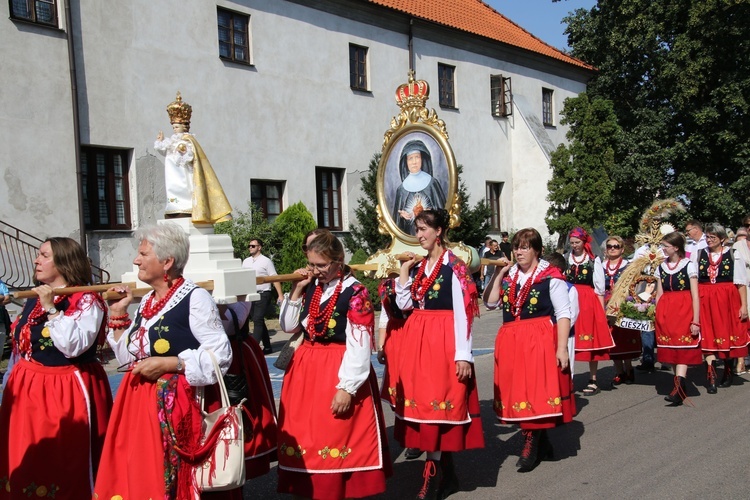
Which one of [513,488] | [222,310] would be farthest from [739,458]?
[222,310]

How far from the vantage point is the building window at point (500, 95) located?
25234mm

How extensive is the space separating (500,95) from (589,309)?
17493mm

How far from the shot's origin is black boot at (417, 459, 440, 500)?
5312mm

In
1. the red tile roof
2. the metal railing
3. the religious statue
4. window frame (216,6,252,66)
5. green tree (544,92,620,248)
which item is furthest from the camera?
green tree (544,92,620,248)

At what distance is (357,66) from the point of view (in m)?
20.5

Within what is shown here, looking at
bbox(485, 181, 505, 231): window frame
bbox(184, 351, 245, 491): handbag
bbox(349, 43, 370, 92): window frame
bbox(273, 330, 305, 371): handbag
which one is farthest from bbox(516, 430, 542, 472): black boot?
bbox(485, 181, 505, 231): window frame

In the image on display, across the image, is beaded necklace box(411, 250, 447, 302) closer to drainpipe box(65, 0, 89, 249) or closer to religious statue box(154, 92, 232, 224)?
religious statue box(154, 92, 232, 224)

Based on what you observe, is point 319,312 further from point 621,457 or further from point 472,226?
point 472,226

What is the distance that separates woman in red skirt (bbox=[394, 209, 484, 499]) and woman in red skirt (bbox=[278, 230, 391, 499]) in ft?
2.15

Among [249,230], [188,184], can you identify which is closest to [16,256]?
[249,230]

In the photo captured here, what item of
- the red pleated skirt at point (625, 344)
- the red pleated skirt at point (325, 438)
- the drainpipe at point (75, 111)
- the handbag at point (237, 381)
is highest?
the drainpipe at point (75, 111)

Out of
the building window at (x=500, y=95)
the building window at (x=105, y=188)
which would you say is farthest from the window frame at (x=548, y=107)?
the building window at (x=105, y=188)

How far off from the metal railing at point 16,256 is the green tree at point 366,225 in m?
8.08

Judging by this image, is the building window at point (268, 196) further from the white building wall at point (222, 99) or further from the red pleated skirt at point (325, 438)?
the red pleated skirt at point (325, 438)
